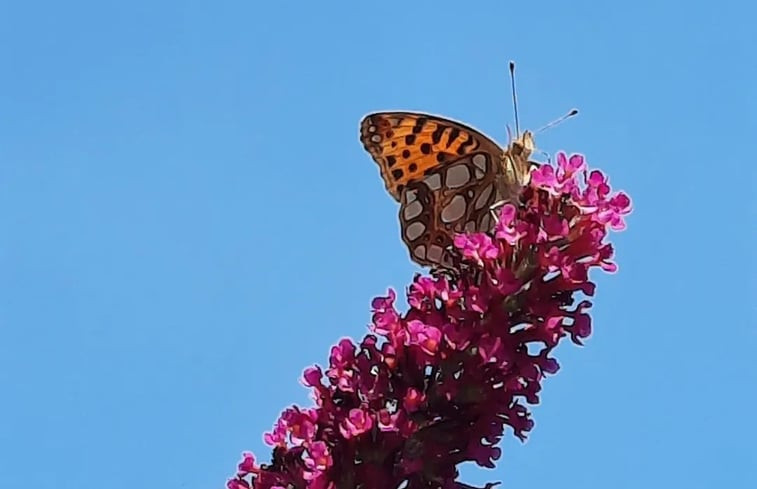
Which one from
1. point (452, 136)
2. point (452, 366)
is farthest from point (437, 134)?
point (452, 366)

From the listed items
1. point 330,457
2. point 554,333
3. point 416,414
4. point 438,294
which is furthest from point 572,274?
point 330,457

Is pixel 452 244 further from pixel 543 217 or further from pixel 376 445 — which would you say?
pixel 376 445

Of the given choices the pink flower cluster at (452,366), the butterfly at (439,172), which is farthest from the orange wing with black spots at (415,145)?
the pink flower cluster at (452,366)

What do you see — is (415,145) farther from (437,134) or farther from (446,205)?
(446,205)

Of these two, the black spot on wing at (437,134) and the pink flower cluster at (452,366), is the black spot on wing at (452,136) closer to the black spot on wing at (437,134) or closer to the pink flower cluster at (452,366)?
the black spot on wing at (437,134)

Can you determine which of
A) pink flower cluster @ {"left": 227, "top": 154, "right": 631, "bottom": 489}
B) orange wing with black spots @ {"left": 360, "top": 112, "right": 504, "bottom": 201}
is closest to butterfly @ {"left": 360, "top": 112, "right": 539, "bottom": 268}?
orange wing with black spots @ {"left": 360, "top": 112, "right": 504, "bottom": 201}

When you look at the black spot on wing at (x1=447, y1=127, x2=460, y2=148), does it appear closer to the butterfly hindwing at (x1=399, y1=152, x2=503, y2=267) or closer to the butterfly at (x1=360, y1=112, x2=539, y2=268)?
the butterfly at (x1=360, y1=112, x2=539, y2=268)
